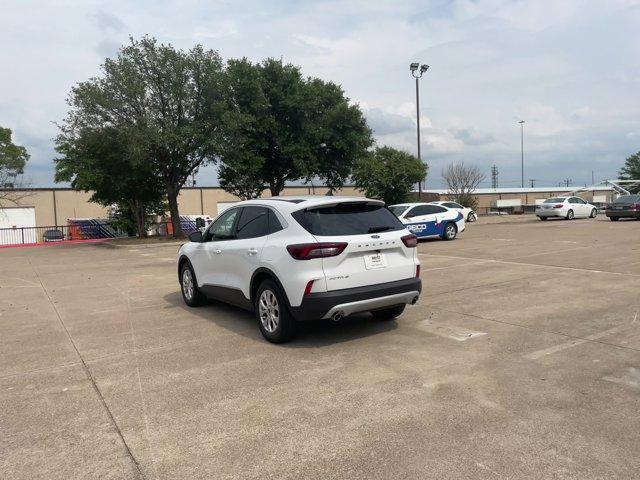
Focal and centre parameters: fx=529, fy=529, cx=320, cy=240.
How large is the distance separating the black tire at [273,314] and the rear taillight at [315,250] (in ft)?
1.67

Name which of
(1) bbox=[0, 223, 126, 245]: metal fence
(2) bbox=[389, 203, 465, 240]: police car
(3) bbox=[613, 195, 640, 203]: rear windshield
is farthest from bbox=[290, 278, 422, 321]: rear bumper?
(1) bbox=[0, 223, 126, 245]: metal fence

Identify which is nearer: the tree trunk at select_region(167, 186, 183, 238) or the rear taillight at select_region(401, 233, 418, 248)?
the rear taillight at select_region(401, 233, 418, 248)

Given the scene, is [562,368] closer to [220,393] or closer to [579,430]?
[579,430]

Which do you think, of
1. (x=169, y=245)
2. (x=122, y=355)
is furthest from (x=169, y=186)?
(x=122, y=355)

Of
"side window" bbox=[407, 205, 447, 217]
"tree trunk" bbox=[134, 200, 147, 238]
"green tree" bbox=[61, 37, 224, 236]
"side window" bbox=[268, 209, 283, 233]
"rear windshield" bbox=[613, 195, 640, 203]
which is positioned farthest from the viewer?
"tree trunk" bbox=[134, 200, 147, 238]

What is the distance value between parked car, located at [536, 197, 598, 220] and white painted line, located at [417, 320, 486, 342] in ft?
98.5

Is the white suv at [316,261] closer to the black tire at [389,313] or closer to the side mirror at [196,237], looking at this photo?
the black tire at [389,313]

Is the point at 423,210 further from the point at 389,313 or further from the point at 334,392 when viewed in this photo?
the point at 334,392

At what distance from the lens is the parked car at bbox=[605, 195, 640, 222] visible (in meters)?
29.5

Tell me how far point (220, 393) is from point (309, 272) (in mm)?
1563

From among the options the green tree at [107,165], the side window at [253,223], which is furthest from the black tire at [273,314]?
the green tree at [107,165]

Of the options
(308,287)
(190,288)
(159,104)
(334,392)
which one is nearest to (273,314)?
(308,287)

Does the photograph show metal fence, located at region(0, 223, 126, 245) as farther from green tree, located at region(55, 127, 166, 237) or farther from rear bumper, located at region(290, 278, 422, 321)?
rear bumper, located at region(290, 278, 422, 321)

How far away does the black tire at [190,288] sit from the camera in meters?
8.09
